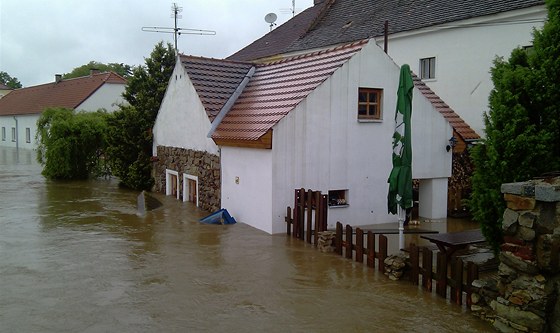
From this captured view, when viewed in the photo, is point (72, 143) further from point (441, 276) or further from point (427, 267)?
point (441, 276)

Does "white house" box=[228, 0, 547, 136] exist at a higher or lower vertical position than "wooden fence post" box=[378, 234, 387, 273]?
higher

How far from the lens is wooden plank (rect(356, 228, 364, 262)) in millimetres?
9688

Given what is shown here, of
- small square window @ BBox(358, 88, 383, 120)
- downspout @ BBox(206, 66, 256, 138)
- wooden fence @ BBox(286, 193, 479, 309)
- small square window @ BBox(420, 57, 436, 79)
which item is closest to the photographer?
wooden fence @ BBox(286, 193, 479, 309)

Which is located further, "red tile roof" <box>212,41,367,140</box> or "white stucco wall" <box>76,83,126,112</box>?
"white stucco wall" <box>76,83,126,112</box>

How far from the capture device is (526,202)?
6.38 m

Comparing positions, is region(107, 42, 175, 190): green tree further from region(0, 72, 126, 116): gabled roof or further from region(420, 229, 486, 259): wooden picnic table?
region(0, 72, 126, 116): gabled roof

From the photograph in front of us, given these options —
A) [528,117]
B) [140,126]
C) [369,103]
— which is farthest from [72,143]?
[528,117]

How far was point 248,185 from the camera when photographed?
13.3 meters

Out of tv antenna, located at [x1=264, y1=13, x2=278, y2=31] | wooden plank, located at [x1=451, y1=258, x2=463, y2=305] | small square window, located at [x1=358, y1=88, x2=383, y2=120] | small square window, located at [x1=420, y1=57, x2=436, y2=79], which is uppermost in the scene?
tv antenna, located at [x1=264, y1=13, x2=278, y2=31]

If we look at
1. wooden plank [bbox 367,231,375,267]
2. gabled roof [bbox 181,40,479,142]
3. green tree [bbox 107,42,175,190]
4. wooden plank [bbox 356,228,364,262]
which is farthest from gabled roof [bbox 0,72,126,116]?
wooden plank [bbox 367,231,375,267]

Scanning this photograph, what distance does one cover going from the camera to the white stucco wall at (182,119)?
52.1ft

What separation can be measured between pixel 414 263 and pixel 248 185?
584cm

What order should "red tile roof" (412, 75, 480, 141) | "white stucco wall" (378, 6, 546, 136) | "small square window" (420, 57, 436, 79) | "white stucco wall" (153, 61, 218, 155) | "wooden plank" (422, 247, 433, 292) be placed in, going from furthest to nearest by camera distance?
"small square window" (420, 57, 436, 79)
"white stucco wall" (378, 6, 546, 136)
"white stucco wall" (153, 61, 218, 155)
"red tile roof" (412, 75, 480, 141)
"wooden plank" (422, 247, 433, 292)

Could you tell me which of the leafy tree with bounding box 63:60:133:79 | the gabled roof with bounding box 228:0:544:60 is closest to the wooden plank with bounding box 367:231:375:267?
the gabled roof with bounding box 228:0:544:60
